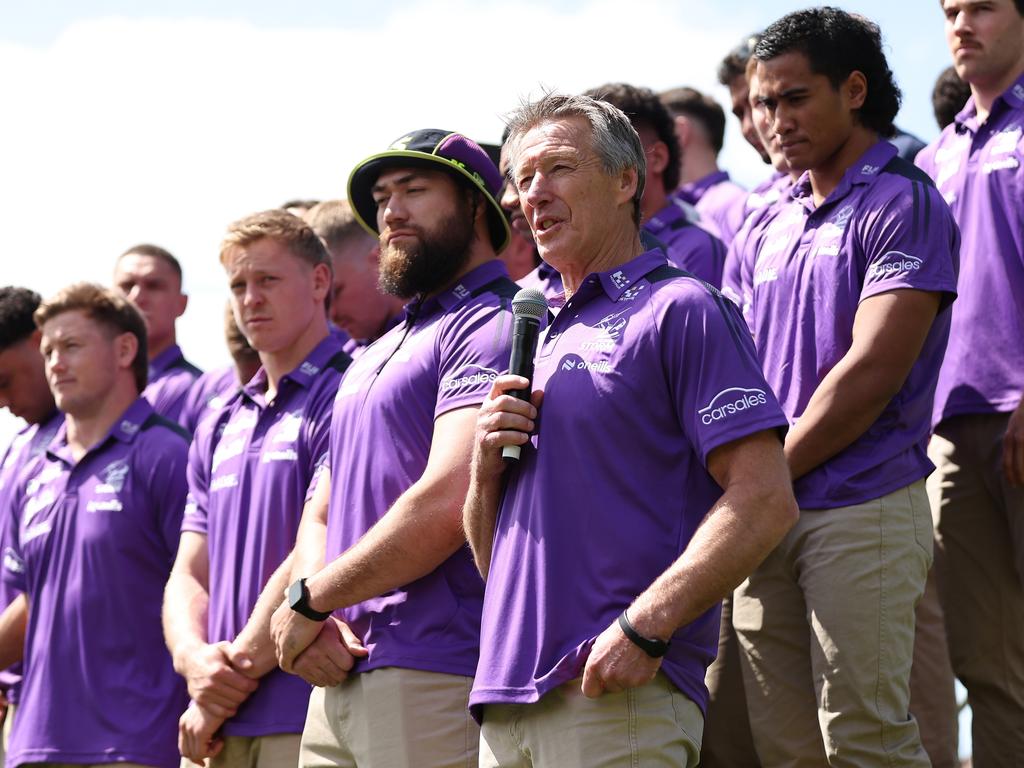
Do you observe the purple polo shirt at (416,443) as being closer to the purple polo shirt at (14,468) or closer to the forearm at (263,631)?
the forearm at (263,631)

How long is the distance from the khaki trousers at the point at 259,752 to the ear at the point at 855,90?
2994 millimetres

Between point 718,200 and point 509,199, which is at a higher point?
point 509,199

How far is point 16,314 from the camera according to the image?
841cm

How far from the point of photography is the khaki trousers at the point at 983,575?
5332 millimetres

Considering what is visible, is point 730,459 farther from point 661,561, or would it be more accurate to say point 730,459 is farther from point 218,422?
point 218,422

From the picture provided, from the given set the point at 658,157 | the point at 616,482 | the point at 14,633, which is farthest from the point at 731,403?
the point at 14,633

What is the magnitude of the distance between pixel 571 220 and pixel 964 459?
2.04 metres

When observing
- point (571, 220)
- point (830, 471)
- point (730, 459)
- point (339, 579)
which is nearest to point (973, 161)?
point (830, 471)

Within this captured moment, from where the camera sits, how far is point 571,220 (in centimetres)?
431

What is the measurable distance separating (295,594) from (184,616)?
1.23 meters

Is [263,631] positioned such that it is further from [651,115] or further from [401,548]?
[651,115]

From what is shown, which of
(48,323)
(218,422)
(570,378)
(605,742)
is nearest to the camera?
(605,742)

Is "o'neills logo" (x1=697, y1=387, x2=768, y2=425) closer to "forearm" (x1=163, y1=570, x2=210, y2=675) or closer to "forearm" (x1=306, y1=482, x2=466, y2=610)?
"forearm" (x1=306, y1=482, x2=466, y2=610)

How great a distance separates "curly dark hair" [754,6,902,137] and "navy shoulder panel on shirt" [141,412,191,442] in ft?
10.6
